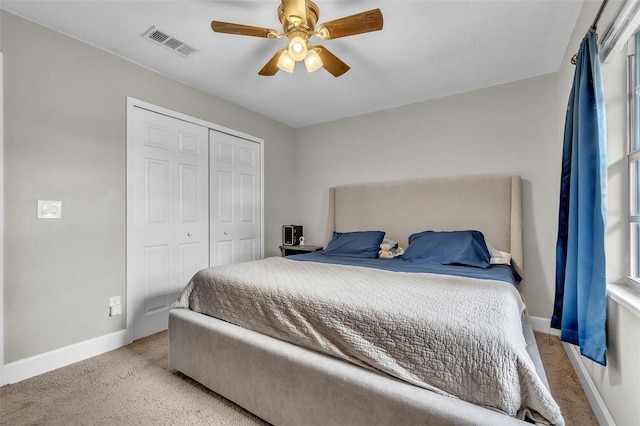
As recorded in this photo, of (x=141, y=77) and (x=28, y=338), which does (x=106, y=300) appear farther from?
(x=141, y=77)

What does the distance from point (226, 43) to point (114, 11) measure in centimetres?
74

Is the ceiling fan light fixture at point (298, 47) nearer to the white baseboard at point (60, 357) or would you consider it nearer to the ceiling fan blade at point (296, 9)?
the ceiling fan blade at point (296, 9)

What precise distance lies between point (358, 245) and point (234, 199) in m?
1.62

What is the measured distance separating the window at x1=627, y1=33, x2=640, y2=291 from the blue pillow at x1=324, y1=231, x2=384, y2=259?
74.5 inches

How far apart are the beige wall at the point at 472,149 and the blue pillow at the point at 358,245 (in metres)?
0.46

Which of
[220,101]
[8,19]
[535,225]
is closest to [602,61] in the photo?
[535,225]

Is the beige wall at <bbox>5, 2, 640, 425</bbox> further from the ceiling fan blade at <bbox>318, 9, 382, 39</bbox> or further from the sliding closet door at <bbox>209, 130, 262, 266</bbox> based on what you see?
the ceiling fan blade at <bbox>318, 9, 382, 39</bbox>

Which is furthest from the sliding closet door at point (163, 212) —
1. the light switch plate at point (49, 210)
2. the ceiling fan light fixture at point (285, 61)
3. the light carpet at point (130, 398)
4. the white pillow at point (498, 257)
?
the white pillow at point (498, 257)

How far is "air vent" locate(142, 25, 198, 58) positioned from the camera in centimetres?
220

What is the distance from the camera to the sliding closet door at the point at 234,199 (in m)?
3.34

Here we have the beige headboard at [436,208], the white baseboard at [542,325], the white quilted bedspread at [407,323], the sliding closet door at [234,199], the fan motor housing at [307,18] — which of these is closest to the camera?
the white quilted bedspread at [407,323]

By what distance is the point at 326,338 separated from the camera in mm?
1441

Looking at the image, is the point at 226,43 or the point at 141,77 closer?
the point at 226,43

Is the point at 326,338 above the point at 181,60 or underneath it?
underneath
